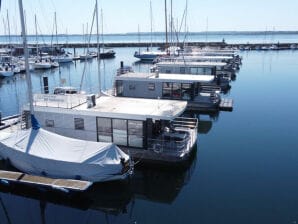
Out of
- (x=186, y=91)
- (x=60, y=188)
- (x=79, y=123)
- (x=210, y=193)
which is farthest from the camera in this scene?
(x=186, y=91)

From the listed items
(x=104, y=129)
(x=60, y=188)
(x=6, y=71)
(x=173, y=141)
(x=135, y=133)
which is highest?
(x=6, y=71)

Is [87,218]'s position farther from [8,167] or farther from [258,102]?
[258,102]

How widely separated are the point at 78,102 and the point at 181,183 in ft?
32.0

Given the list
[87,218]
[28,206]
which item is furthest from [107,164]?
[28,206]

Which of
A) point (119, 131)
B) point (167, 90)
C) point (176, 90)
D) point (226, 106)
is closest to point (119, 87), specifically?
point (167, 90)

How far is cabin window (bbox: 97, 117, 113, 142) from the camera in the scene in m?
Answer: 21.3

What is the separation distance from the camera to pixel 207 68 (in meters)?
42.3

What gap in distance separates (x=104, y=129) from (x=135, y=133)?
7.31 feet

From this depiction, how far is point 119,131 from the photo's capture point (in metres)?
21.2

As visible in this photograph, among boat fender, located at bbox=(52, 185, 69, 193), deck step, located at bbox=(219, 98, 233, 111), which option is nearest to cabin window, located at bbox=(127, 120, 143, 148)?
boat fender, located at bbox=(52, 185, 69, 193)

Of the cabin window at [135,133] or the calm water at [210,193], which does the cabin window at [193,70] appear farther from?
the cabin window at [135,133]

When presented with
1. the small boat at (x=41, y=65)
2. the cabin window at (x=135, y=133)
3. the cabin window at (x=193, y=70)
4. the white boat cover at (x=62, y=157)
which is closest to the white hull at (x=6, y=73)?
the small boat at (x=41, y=65)

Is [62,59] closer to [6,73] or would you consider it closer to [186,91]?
[6,73]

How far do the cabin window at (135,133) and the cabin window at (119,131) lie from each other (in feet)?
1.11
